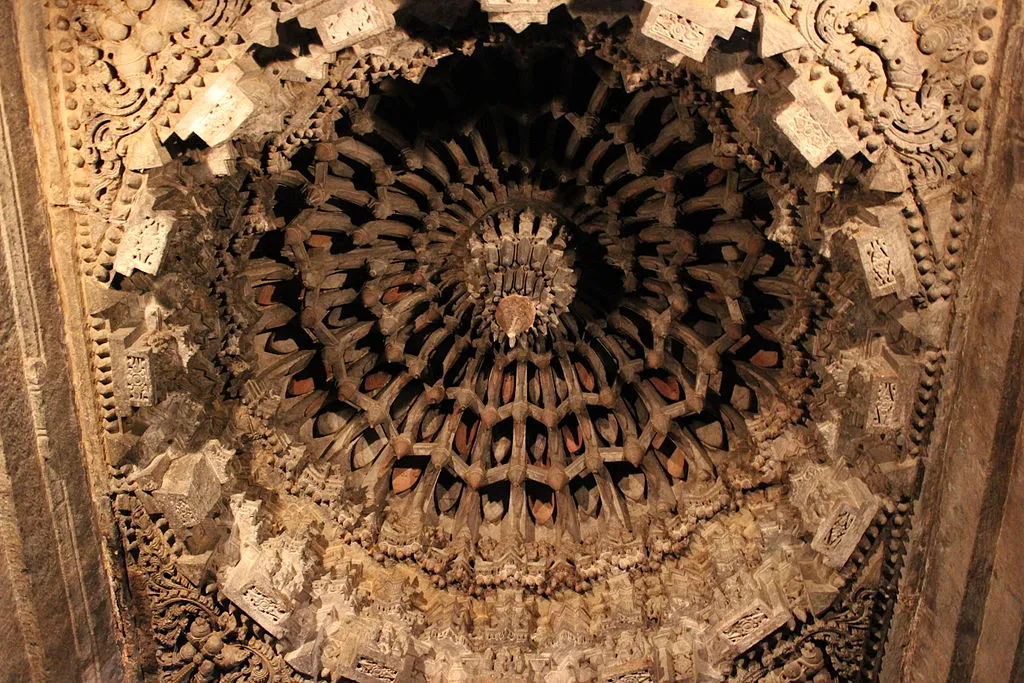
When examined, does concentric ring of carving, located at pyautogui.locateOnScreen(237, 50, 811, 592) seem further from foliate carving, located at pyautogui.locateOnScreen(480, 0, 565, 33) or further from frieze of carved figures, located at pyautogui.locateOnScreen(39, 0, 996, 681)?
foliate carving, located at pyautogui.locateOnScreen(480, 0, 565, 33)

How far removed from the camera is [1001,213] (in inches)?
254

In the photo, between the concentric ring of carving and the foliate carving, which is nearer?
the foliate carving

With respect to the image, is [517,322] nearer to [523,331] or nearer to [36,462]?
[523,331]

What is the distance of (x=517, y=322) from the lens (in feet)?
27.9

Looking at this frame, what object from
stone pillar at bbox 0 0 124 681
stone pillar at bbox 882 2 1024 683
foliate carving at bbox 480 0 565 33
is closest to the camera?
foliate carving at bbox 480 0 565 33

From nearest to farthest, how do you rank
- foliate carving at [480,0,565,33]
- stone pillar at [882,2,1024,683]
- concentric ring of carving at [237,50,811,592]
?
1. foliate carving at [480,0,565,33]
2. stone pillar at [882,2,1024,683]
3. concentric ring of carving at [237,50,811,592]

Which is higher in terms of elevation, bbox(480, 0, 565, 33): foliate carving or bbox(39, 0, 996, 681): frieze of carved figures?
bbox(480, 0, 565, 33): foliate carving

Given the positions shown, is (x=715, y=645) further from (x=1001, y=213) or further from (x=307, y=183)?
(x=307, y=183)

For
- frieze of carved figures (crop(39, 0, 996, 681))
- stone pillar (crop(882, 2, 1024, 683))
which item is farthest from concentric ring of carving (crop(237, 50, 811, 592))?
stone pillar (crop(882, 2, 1024, 683))

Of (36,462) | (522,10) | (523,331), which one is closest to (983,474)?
(523,331)

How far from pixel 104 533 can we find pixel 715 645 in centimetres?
385

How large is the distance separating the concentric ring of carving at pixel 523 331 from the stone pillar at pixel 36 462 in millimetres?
1241

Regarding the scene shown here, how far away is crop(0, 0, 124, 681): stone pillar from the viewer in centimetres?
653

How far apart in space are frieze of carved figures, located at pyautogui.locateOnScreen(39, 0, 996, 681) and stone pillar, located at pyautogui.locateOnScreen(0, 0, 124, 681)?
9.5 inches
